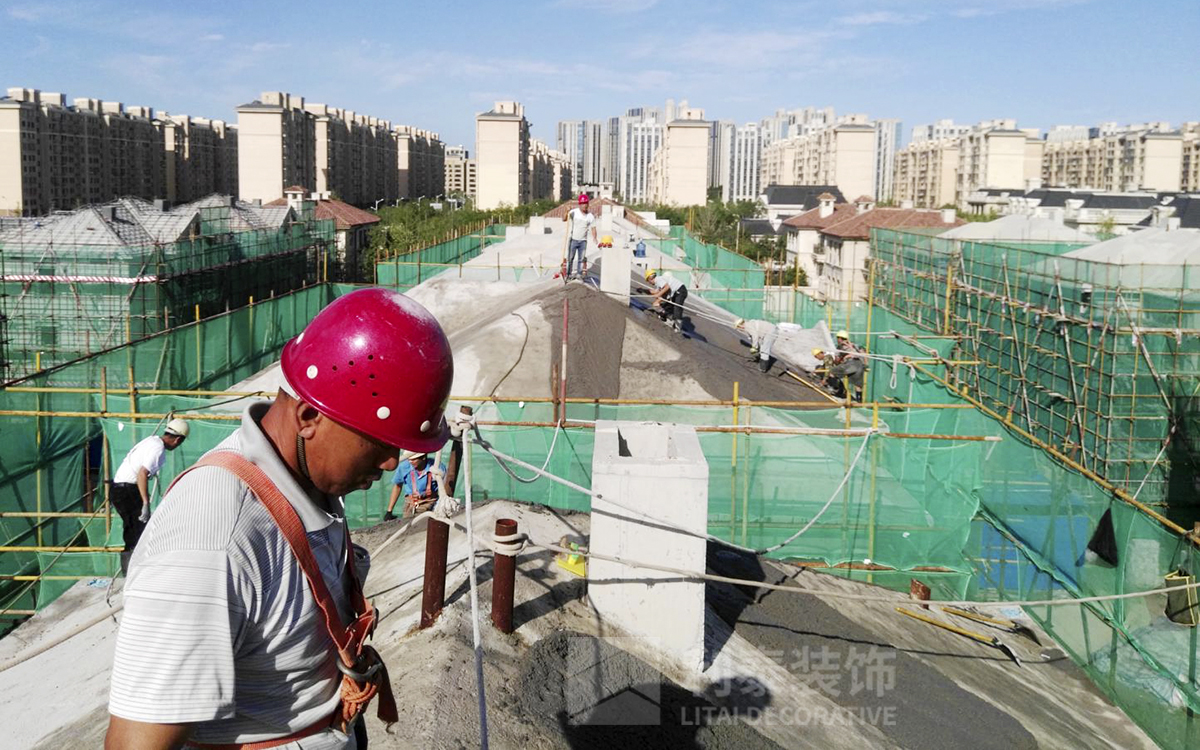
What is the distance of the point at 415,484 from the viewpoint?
31.5ft

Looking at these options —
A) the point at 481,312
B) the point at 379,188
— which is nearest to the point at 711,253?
the point at 481,312

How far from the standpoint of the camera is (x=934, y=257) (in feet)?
92.3

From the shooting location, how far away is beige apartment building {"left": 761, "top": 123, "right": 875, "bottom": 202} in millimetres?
A: 92250

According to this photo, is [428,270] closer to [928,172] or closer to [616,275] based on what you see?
[616,275]

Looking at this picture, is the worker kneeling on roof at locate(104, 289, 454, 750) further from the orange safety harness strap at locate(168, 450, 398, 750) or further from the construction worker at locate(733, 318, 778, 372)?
the construction worker at locate(733, 318, 778, 372)

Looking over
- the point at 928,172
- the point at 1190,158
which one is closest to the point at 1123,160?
the point at 1190,158

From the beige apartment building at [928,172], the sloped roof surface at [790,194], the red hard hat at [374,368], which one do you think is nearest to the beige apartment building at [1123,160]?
the beige apartment building at [928,172]

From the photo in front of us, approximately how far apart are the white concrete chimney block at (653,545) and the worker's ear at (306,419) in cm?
365

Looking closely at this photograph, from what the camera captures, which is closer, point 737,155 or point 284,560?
point 284,560

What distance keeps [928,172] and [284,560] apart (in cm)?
12163

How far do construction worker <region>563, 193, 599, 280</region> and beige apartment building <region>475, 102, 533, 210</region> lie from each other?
6004 centimetres

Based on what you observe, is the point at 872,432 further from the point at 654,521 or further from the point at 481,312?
the point at 481,312

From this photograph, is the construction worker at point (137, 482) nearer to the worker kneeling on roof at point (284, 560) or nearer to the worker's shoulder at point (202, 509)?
the worker kneeling on roof at point (284, 560)

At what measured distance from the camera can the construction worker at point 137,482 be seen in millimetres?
8289
